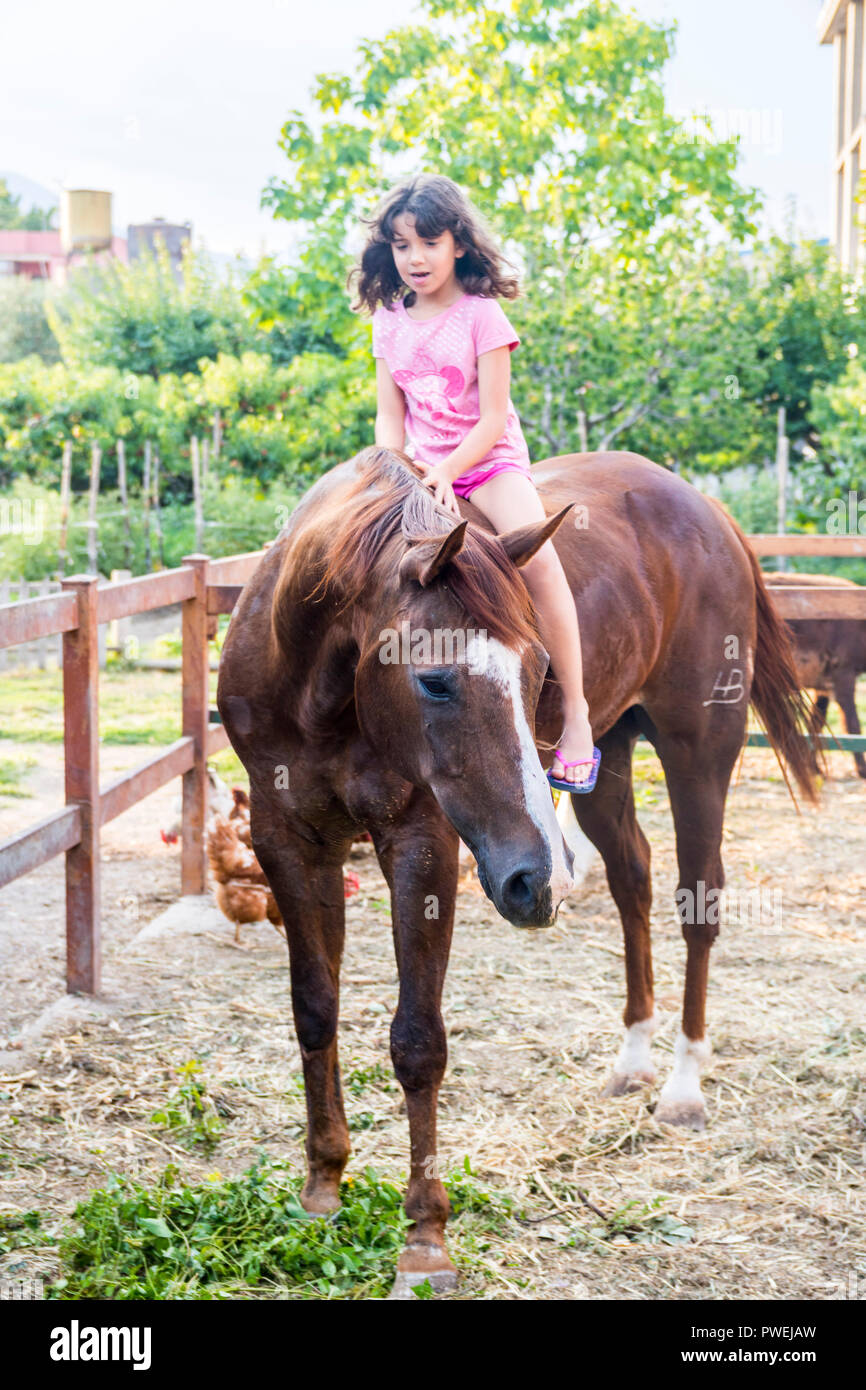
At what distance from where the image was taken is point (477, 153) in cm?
1016

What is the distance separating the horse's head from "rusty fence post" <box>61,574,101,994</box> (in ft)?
6.94

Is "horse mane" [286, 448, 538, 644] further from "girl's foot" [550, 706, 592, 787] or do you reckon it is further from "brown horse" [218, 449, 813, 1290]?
"girl's foot" [550, 706, 592, 787]

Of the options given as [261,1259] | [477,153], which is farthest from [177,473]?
[261,1259]

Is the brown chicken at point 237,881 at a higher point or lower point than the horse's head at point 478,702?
lower

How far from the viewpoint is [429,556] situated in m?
2.05

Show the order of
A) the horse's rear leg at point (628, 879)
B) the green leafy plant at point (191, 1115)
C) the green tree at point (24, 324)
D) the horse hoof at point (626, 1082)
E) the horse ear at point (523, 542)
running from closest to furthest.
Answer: the horse ear at point (523, 542)
the green leafy plant at point (191, 1115)
the horse hoof at point (626, 1082)
the horse's rear leg at point (628, 879)
the green tree at point (24, 324)

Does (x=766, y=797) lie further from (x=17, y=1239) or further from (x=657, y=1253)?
(x=17, y=1239)

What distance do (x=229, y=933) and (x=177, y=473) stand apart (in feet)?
41.0

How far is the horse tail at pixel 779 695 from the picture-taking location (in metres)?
3.95

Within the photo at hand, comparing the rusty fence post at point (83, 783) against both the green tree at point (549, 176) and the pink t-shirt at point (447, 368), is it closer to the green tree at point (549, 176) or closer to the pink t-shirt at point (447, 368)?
the pink t-shirt at point (447, 368)

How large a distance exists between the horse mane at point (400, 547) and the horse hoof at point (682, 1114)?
5.72ft

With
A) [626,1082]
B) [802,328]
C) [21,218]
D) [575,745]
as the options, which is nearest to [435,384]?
[575,745]

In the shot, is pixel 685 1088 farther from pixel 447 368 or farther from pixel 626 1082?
pixel 447 368

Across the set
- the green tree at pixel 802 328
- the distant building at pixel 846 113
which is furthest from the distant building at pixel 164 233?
the green tree at pixel 802 328
